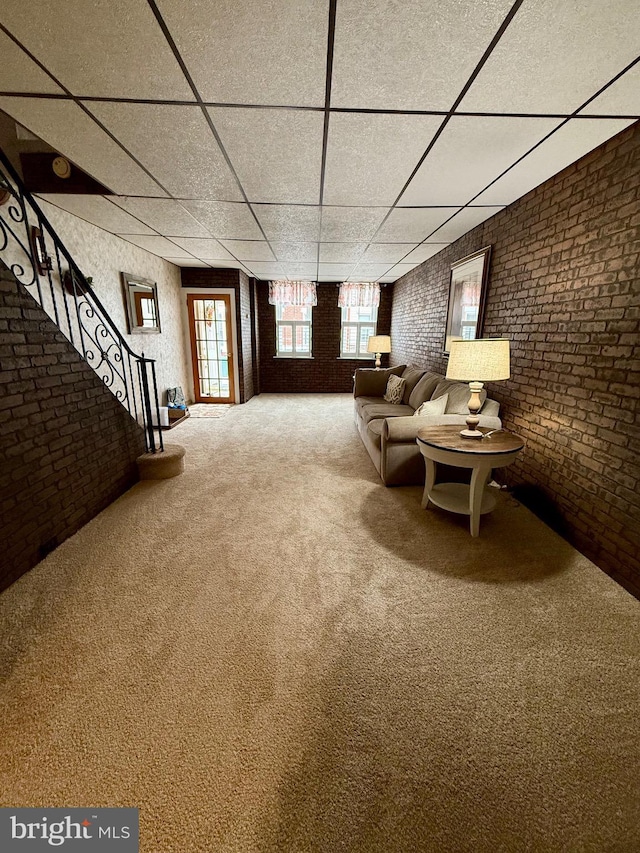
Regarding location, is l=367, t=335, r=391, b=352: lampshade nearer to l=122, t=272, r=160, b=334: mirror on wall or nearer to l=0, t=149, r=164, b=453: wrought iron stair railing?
l=122, t=272, r=160, b=334: mirror on wall

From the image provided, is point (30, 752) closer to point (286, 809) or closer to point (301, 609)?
point (286, 809)

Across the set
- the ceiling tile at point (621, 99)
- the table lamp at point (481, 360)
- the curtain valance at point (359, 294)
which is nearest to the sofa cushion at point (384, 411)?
the table lamp at point (481, 360)

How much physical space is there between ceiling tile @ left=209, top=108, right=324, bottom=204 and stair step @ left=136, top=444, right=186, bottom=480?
2.40 m

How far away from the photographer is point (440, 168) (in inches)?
87.2

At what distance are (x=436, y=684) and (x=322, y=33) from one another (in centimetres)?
257

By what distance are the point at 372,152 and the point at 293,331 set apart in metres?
5.54

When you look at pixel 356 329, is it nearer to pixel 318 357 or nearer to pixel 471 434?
pixel 318 357

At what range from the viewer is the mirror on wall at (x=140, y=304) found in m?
4.12

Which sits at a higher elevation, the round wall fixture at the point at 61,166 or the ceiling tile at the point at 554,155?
the round wall fixture at the point at 61,166

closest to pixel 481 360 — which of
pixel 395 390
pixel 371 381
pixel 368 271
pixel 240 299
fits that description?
pixel 395 390

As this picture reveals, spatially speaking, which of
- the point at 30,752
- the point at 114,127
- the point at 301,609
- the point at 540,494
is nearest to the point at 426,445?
the point at 540,494

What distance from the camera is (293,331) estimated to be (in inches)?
295

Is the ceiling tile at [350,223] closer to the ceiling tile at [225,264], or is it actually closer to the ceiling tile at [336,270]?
the ceiling tile at [336,270]

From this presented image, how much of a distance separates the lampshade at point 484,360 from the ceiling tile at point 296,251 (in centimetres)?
284
